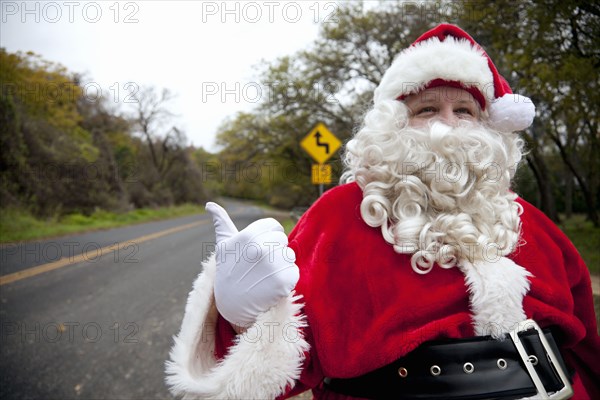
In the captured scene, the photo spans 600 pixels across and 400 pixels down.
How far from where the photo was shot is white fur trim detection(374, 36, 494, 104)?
1663 millimetres

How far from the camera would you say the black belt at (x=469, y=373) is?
1.22m

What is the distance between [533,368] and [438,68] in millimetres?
1263

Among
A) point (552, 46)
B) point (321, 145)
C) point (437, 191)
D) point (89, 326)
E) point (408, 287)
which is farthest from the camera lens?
point (321, 145)

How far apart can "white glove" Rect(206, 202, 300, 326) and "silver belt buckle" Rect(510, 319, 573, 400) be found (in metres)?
Result: 0.82

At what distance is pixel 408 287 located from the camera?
1310 millimetres

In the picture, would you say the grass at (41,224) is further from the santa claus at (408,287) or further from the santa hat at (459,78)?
the santa hat at (459,78)

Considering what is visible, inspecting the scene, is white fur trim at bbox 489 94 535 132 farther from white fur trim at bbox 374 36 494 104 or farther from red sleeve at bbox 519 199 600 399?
red sleeve at bbox 519 199 600 399

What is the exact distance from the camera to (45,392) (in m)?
2.51

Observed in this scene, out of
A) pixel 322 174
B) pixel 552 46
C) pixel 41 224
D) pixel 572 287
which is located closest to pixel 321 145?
pixel 322 174

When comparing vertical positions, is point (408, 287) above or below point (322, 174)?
below

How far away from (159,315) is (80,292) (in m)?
1.44

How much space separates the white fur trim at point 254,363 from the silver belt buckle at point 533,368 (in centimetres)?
75

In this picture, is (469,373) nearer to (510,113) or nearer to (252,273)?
(252,273)

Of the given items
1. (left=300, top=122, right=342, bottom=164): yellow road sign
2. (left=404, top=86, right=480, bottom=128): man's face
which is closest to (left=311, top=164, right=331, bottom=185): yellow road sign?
(left=300, top=122, right=342, bottom=164): yellow road sign
